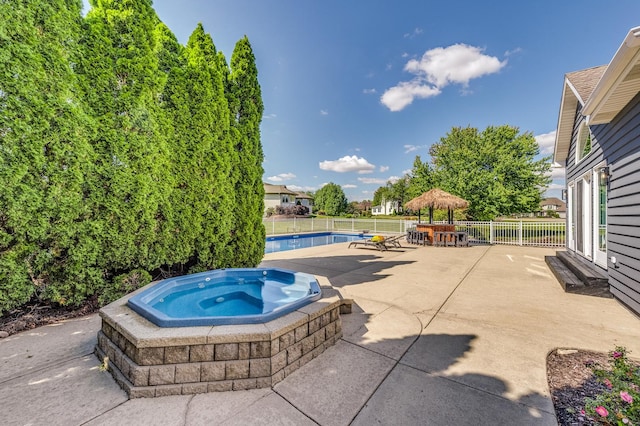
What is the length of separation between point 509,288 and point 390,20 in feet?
37.2

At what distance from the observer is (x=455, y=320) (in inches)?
142

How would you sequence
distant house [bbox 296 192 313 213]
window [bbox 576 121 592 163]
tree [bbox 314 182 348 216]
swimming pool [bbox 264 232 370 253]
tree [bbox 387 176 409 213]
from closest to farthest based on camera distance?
1. window [bbox 576 121 592 163]
2. swimming pool [bbox 264 232 370 253]
3. tree [bbox 387 176 409 213]
4. distant house [bbox 296 192 313 213]
5. tree [bbox 314 182 348 216]

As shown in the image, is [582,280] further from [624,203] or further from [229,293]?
[229,293]

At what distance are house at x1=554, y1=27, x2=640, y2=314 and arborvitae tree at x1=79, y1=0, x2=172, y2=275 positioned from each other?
22.4 feet

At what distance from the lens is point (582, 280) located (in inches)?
198

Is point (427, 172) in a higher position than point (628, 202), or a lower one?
higher

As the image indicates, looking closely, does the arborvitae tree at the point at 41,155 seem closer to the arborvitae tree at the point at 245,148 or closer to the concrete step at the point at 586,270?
the arborvitae tree at the point at 245,148

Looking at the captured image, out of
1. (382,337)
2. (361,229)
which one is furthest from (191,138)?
(361,229)

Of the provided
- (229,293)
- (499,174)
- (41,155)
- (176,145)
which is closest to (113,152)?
(41,155)

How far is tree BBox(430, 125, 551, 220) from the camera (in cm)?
1670

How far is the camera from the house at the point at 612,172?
11.2ft

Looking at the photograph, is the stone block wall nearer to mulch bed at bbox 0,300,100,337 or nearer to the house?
mulch bed at bbox 0,300,100,337

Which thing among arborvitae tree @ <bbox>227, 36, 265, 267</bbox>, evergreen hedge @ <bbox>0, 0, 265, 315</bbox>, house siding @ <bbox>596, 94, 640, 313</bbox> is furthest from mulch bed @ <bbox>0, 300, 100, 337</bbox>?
house siding @ <bbox>596, 94, 640, 313</bbox>

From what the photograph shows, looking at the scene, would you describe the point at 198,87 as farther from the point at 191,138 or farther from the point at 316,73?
the point at 316,73
